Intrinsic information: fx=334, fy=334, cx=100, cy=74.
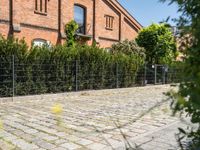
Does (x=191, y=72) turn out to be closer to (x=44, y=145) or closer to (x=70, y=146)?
(x=70, y=146)

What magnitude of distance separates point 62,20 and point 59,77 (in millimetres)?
10256

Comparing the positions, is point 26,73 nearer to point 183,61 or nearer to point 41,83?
point 41,83

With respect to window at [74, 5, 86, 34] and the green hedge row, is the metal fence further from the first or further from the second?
window at [74, 5, 86, 34]

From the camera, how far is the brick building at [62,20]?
21297 mm

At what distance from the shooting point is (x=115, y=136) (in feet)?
21.1

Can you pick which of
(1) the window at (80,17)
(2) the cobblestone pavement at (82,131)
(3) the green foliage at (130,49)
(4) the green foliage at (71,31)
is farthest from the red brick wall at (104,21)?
(2) the cobblestone pavement at (82,131)

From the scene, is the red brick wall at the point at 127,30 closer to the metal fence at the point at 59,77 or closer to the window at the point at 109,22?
the window at the point at 109,22

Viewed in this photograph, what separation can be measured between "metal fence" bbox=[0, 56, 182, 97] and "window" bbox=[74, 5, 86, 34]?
804cm

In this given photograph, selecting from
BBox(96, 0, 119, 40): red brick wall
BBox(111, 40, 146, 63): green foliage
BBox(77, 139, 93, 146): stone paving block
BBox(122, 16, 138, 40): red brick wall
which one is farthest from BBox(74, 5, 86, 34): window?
BBox(77, 139, 93, 146): stone paving block

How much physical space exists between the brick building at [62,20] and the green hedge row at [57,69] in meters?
5.52

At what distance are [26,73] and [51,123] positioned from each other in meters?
6.67

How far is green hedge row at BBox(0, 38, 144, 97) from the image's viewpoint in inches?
531

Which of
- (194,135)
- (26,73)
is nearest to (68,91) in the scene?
(26,73)

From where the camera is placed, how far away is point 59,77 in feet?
51.1
